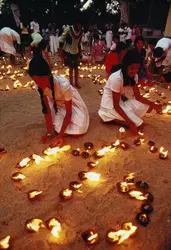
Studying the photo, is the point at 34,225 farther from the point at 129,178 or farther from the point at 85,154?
the point at 85,154

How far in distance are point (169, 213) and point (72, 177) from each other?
1178 mm

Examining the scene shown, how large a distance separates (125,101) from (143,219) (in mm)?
2263

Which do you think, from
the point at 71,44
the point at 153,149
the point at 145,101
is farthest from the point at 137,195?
the point at 71,44

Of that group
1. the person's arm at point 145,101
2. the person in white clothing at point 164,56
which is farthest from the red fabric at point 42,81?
the person in white clothing at point 164,56

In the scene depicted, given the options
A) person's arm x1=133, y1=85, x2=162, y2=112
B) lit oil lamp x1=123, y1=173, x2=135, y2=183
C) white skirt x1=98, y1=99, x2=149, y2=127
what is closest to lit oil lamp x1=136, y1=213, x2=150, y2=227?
lit oil lamp x1=123, y1=173, x2=135, y2=183

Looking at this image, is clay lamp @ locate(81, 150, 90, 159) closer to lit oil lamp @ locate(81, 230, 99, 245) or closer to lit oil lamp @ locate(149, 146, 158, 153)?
lit oil lamp @ locate(149, 146, 158, 153)

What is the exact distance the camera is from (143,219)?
2.12 m

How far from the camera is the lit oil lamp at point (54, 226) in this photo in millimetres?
2020

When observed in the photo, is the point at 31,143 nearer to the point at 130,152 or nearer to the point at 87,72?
the point at 130,152

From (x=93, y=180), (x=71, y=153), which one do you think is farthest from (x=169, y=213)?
(x=71, y=153)

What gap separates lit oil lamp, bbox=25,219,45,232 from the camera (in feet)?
6.65

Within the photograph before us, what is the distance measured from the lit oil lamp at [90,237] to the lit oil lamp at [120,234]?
11cm

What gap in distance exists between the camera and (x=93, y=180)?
272cm

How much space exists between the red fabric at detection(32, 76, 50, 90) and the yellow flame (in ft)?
6.63
